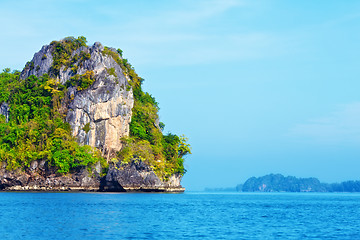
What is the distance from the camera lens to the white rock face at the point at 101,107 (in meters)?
78.1

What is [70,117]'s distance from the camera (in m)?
78.6

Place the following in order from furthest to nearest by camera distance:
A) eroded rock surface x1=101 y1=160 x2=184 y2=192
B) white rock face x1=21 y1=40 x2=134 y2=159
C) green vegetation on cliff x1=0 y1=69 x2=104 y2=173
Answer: white rock face x1=21 y1=40 x2=134 y2=159 < eroded rock surface x1=101 y1=160 x2=184 y2=192 < green vegetation on cliff x1=0 y1=69 x2=104 y2=173

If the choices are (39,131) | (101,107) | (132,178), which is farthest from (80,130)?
(132,178)

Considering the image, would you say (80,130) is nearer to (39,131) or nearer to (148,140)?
(39,131)

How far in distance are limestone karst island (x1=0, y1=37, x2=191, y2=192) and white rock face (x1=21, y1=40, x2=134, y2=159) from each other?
159 millimetres

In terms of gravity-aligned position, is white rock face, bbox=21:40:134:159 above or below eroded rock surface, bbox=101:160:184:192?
above

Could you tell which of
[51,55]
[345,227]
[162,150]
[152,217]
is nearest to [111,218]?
[152,217]

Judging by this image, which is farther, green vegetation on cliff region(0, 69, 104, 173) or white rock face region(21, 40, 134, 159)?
white rock face region(21, 40, 134, 159)

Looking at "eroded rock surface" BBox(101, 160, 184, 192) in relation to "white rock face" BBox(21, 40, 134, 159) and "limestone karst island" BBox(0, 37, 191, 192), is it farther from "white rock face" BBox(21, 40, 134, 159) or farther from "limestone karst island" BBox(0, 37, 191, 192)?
"white rock face" BBox(21, 40, 134, 159)

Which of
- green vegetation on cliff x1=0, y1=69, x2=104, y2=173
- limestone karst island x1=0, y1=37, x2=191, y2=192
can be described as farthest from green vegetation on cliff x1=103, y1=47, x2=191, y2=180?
green vegetation on cliff x1=0, y1=69, x2=104, y2=173

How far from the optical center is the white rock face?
78.1 m

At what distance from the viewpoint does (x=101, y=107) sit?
7825 cm

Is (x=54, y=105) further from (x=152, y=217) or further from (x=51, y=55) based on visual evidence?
(x=152, y=217)

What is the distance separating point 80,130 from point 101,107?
4927mm
